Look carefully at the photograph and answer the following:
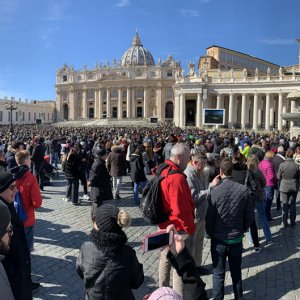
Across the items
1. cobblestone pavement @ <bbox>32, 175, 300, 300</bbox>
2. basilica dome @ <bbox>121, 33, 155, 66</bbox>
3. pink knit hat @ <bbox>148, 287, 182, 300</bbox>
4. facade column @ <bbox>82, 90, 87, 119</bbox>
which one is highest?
basilica dome @ <bbox>121, 33, 155, 66</bbox>

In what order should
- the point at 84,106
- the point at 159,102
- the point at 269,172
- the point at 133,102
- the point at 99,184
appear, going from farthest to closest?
the point at 84,106
the point at 133,102
the point at 159,102
the point at 269,172
the point at 99,184

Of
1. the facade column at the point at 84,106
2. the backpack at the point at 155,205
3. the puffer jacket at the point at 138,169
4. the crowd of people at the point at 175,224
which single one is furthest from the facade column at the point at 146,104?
the backpack at the point at 155,205

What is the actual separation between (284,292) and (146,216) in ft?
7.44

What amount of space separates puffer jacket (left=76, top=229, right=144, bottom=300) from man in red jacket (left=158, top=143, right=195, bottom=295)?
1231mm

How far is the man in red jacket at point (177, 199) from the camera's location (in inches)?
144

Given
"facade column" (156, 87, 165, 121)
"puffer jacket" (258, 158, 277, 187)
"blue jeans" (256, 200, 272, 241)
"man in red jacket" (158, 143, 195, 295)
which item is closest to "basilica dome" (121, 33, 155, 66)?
"facade column" (156, 87, 165, 121)

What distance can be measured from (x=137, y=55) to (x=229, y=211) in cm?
10622

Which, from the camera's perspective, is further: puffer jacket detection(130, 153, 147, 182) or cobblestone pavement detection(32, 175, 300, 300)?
puffer jacket detection(130, 153, 147, 182)

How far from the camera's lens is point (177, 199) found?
Answer: 143 inches

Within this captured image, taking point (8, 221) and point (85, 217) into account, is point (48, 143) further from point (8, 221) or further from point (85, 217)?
point (8, 221)

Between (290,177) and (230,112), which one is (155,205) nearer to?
(290,177)

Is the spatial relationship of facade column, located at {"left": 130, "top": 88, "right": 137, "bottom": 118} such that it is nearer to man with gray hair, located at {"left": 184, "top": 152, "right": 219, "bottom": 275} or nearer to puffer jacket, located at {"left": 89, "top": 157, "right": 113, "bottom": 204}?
puffer jacket, located at {"left": 89, "top": 157, "right": 113, "bottom": 204}

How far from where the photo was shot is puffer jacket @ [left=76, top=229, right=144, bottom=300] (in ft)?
7.70

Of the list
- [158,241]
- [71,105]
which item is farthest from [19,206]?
[71,105]
